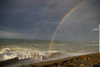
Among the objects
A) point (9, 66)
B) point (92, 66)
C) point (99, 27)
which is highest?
point (99, 27)

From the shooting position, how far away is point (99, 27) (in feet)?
44.4

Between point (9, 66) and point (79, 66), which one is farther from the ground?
point (79, 66)

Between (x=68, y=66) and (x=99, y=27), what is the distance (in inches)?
427

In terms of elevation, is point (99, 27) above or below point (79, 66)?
above

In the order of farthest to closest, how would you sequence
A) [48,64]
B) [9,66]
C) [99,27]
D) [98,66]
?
1. [99,27]
2. [9,66]
3. [48,64]
4. [98,66]

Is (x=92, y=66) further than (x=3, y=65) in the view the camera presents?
No

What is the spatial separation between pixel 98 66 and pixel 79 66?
0.77 meters

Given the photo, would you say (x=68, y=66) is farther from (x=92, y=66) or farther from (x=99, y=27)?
(x=99, y=27)

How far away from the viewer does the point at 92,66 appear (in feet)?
14.3

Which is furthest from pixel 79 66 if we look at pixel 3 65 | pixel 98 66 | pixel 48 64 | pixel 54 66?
pixel 3 65

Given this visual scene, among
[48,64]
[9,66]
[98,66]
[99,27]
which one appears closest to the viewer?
[98,66]

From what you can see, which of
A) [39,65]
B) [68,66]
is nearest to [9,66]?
[39,65]

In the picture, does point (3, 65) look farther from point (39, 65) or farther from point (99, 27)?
point (99, 27)

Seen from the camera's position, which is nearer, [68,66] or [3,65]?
[68,66]
